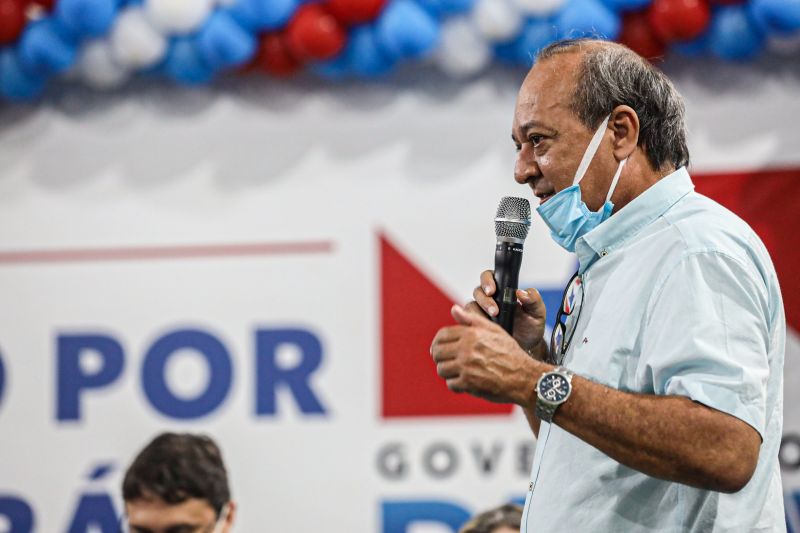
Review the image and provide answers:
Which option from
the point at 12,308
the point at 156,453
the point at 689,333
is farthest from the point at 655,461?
the point at 12,308

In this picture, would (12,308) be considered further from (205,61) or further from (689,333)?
(689,333)

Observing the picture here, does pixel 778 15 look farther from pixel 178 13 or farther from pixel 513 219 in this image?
pixel 178 13

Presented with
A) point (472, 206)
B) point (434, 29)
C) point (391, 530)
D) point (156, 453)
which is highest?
point (434, 29)

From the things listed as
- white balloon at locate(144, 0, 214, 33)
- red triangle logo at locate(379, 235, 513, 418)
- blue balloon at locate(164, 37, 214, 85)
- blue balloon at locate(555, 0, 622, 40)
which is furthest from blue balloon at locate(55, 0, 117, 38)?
blue balloon at locate(555, 0, 622, 40)

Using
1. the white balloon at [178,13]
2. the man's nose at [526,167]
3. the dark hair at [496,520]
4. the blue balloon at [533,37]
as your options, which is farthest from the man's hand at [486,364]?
the white balloon at [178,13]

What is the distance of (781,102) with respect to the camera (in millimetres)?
3773

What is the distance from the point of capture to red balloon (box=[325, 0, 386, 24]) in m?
3.67

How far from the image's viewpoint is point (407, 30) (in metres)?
3.66

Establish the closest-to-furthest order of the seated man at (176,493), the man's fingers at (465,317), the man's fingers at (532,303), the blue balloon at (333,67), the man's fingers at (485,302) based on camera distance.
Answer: the man's fingers at (465,317), the man's fingers at (485,302), the man's fingers at (532,303), the seated man at (176,493), the blue balloon at (333,67)

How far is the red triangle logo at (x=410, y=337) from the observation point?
390 cm

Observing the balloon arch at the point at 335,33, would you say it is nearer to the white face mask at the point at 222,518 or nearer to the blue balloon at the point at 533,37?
the blue balloon at the point at 533,37

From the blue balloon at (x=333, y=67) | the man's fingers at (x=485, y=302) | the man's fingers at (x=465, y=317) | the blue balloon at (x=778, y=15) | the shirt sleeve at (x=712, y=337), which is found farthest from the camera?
the blue balloon at (x=333, y=67)

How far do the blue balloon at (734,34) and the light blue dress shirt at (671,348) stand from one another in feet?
6.53

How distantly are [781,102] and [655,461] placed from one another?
2.66 meters
